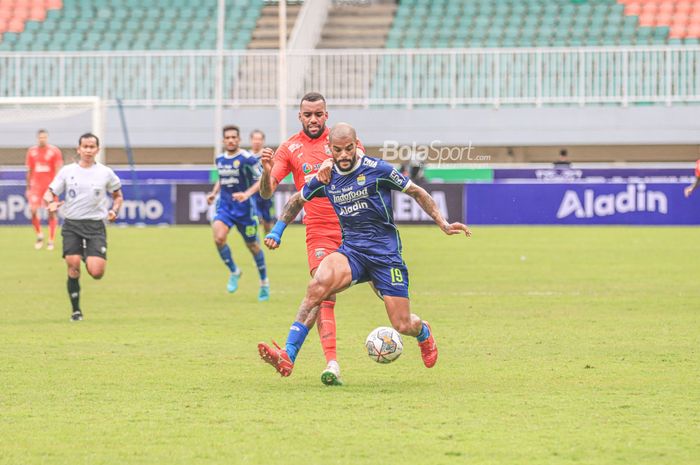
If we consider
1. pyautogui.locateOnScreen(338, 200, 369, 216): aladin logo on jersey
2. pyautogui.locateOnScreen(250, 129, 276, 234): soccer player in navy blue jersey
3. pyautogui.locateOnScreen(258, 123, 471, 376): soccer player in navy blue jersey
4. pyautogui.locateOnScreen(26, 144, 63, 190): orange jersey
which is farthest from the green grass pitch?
pyautogui.locateOnScreen(26, 144, 63, 190): orange jersey

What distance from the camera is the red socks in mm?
9727

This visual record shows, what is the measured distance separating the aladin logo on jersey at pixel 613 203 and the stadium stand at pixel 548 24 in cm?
707

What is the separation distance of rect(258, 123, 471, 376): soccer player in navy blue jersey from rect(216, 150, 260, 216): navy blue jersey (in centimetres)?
800

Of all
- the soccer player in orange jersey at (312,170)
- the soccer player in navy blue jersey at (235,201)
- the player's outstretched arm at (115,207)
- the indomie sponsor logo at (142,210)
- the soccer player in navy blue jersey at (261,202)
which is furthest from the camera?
the indomie sponsor logo at (142,210)

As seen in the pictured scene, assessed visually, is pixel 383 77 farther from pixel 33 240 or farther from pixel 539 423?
pixel 539 423

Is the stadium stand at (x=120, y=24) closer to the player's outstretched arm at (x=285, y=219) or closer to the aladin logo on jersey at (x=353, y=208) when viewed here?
the player's outstretched arm at (x=285, y=219)

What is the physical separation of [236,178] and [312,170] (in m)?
7.28

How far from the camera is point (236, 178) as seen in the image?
58.5 feet

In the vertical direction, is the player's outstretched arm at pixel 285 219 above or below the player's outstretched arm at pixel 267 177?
below

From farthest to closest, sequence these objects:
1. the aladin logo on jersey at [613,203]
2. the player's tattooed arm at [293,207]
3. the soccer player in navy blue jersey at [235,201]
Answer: the aladin logo on jersey at [613,203] → the soccer player in navy blue jersey at [235,201] → the player's tattooed arm at [293,207]

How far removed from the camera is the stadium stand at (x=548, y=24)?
3994 cm

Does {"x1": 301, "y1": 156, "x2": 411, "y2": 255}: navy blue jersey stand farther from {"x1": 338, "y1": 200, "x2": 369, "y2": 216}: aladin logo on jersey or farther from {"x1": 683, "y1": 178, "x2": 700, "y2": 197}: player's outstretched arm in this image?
{"x1": 683, "y1": 178, "x2": 700, "y2": 197}: player's outstretched arm
